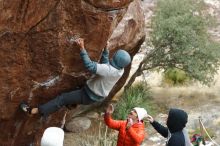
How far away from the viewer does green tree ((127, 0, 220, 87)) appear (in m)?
14.4

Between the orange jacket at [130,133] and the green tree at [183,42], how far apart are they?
6893 millimetres

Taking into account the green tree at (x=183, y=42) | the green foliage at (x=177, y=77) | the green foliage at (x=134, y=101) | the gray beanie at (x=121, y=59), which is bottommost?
the green foliage at (x=177, y=77)

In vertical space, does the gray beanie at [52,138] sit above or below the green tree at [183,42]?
above

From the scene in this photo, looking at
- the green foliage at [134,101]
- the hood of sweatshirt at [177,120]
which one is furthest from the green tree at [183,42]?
the hood of sweatshirt at [177,120]

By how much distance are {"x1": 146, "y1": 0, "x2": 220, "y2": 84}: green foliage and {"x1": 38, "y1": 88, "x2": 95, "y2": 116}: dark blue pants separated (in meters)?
6.19

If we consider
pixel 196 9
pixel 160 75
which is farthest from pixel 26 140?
pixel 160 75

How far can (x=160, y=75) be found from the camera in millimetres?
17750

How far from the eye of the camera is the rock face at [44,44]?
300 inches

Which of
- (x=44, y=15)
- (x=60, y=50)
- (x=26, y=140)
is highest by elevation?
(x=44, y=15)

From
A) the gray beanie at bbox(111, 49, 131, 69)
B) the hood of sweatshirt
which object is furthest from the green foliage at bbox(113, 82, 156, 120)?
the hood of sweatshirt

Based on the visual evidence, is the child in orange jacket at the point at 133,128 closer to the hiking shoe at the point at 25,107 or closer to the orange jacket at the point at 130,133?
the orange jacket at the point at 130,133

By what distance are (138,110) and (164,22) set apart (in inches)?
293

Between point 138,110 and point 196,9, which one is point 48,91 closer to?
point 138,110

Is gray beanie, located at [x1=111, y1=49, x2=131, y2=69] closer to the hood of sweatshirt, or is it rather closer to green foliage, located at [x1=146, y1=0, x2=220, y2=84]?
the hood of sweatshirt
